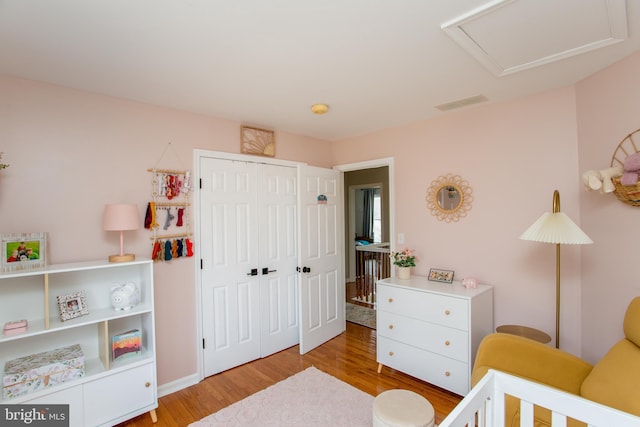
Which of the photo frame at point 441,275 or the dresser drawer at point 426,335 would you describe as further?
the photo frame at point 441,275

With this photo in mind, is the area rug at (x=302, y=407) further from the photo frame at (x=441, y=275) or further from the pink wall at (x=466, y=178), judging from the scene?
the photo frame at (x=441, y=275)

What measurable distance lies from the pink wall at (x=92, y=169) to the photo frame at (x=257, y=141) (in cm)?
31

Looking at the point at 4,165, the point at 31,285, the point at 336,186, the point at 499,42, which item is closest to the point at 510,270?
the point at 499,42

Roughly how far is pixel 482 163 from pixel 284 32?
2.13 metres

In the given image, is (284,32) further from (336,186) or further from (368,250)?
(368,250)

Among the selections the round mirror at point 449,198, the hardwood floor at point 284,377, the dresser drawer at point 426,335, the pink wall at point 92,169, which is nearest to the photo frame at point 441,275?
the dresser drawer at point 426,335

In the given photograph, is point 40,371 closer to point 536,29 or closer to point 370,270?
point 536,29

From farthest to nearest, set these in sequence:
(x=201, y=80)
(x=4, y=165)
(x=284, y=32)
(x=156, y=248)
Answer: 1. (x=156, y=248)
2. (x=201, y=80)
3. (x=4, y=165)
4. (x=284, y=32)

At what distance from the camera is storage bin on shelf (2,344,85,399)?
5.87 ft

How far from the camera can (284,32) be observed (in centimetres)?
158

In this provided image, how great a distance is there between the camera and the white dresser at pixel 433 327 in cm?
239

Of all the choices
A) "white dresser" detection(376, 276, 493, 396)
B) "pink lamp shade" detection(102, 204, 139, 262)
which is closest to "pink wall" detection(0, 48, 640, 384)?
"pink lamp shade" detection(102, 204, 139, 262)

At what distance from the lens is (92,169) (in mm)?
2289

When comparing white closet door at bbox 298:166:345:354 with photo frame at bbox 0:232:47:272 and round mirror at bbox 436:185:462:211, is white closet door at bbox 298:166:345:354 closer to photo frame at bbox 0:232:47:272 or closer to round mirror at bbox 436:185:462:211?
round mirror at bbox 436:185:462:211
